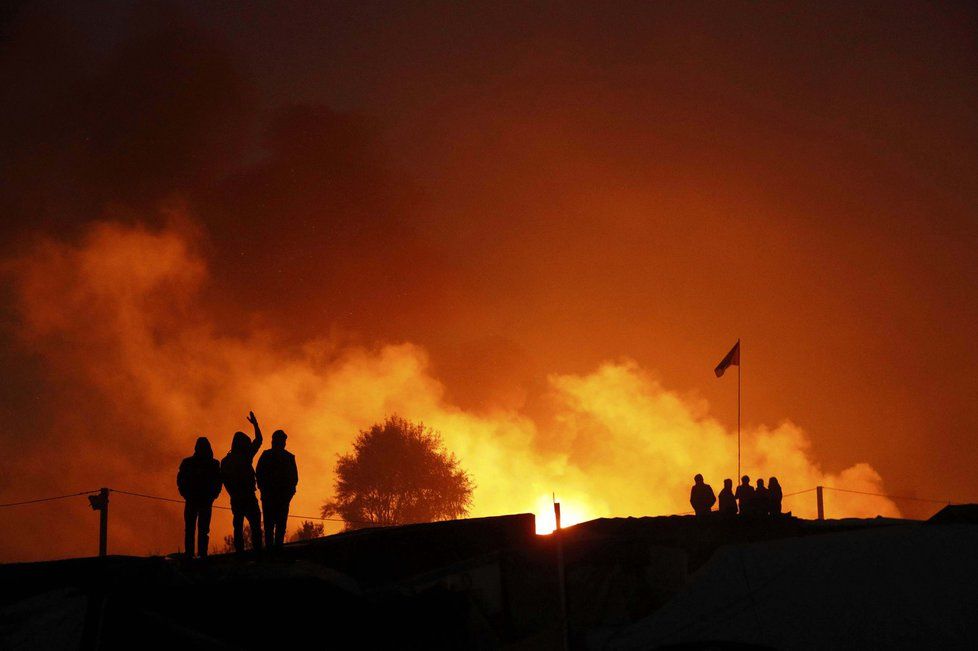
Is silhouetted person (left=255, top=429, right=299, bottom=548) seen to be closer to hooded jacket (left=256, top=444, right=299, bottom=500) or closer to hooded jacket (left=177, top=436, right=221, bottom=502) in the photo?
hooded jacket (left=256, top=444, right=299, bottom=500)

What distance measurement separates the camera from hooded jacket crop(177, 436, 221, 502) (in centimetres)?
1652

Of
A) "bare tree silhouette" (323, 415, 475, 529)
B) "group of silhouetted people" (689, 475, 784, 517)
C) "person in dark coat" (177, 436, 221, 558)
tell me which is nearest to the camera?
"person in dark coat" (177, 436, 221, 558)

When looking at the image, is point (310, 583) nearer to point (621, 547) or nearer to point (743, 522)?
point (621, 547)

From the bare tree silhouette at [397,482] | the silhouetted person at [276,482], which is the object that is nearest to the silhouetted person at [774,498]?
the silhouetted person at [276,482]

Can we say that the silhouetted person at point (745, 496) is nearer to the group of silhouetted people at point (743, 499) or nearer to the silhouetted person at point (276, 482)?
the group of silhouetted people at point (743, 499)

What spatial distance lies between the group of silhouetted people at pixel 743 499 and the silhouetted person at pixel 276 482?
996 centimetres

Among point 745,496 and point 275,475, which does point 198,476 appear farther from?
point 745,496

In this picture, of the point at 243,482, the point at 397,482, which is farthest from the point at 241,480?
the point at 397,482

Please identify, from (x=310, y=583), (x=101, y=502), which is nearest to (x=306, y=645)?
(x=310, y=583)

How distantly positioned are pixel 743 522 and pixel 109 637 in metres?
14.0

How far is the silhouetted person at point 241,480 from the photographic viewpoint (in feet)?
54.4

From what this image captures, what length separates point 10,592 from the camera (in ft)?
42.7

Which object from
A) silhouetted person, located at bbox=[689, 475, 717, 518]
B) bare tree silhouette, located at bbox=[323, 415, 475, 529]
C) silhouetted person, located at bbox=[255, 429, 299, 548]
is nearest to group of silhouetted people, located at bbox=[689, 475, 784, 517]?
silhouetted person, located at bbox=[689, 475, 717, 518]

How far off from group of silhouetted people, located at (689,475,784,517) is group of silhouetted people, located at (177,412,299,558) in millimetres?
10065
